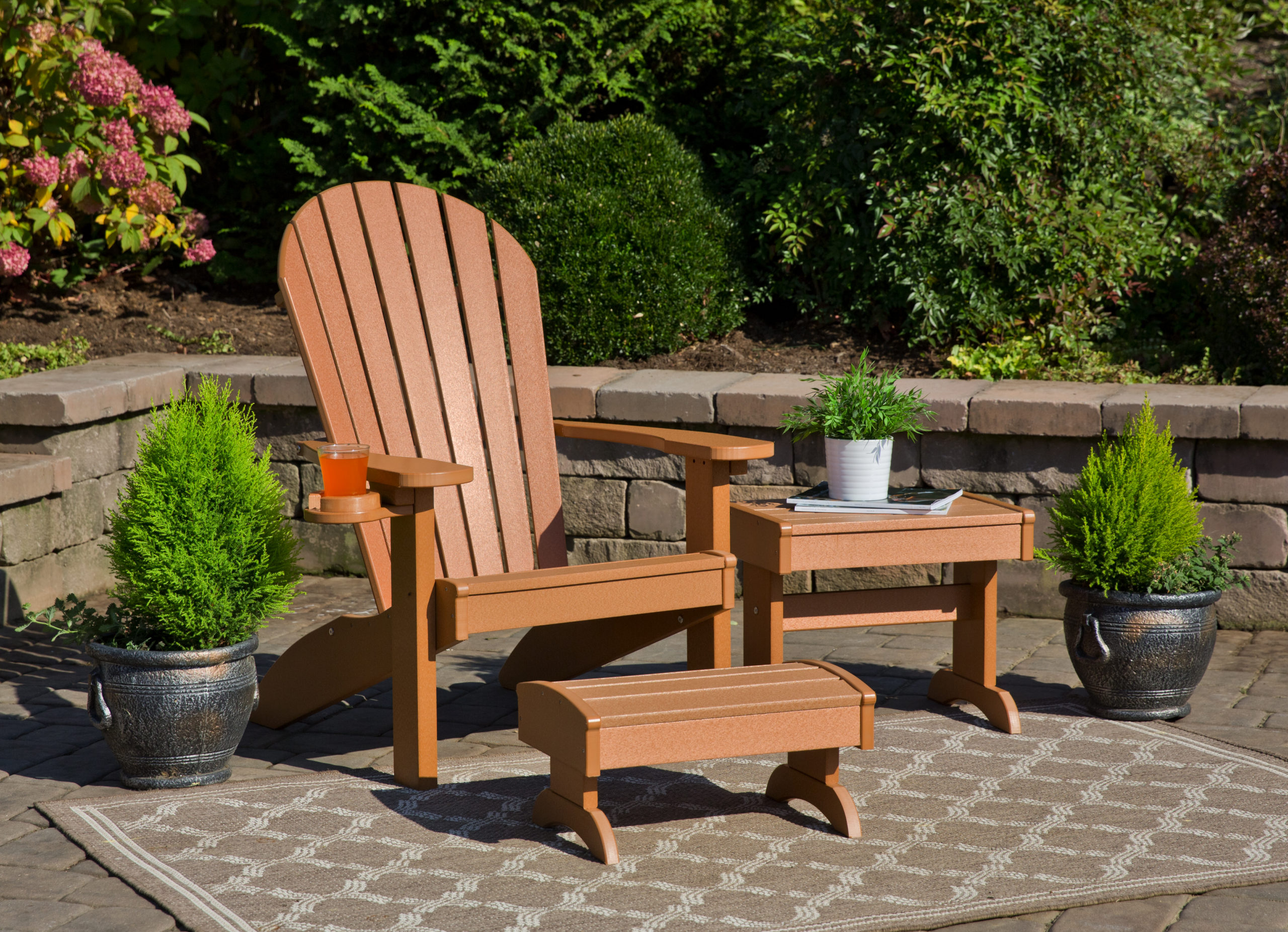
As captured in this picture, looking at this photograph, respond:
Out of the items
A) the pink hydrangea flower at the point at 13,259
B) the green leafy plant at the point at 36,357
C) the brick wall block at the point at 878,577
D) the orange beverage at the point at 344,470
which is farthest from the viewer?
the pink hydrangea flower at the point at 13,259

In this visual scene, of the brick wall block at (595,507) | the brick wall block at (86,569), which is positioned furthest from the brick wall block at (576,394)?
the brick wall block at (86,569)

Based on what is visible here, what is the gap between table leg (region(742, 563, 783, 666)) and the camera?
309 cm

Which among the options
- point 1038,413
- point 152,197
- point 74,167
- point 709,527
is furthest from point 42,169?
point 1038,413

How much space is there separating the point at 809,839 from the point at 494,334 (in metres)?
1.58

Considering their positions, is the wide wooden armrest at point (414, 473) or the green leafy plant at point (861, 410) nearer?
the wide wooden armrest at point (414, 473)

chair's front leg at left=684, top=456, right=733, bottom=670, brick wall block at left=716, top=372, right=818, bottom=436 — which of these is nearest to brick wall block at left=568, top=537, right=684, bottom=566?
brick wall block at left=716, top=372, right=818, bottom=436

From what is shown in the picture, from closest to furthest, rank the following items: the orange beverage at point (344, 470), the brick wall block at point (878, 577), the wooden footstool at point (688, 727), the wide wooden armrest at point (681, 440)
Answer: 1. the wooden footstool at point (688, 727)
2. the orange beverage at point (344, 470)
3. the wide wooden armrest at point (681, 440)
4. the brick wall block at point (878, 577)

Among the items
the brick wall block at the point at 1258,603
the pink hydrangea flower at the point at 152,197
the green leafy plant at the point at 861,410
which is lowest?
the brick wall block at the point at 1258,603

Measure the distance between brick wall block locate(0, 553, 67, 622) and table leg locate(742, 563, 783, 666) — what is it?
224 centimetres

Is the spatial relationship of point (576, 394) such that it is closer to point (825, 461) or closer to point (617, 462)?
point (617, 462)

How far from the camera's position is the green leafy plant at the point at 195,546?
2781 millimetres

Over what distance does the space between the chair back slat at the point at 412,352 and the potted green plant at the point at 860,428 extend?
0.89 metres

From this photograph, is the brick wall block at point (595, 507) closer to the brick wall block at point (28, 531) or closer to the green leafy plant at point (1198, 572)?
the brick wall block at point (28, 531)

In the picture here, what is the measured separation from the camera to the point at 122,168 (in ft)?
16.7
